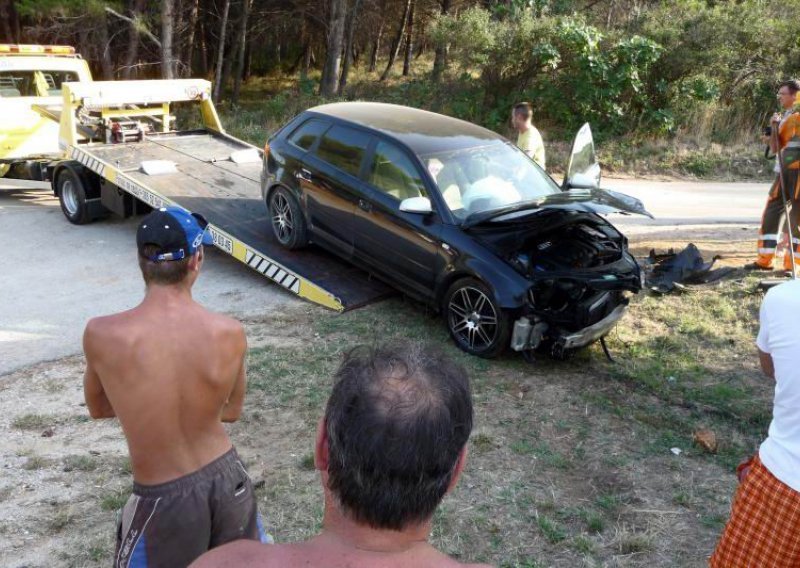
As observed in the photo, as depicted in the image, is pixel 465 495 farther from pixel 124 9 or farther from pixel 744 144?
pixel 124 9

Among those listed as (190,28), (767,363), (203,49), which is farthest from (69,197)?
(203,49)

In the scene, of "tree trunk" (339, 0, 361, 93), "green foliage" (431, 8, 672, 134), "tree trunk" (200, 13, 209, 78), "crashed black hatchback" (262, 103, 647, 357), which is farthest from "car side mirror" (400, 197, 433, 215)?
"tree trunk" (200, 13, 209, 78)

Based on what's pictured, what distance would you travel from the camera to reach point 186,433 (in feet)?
8.36

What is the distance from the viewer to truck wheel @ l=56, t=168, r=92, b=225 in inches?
395

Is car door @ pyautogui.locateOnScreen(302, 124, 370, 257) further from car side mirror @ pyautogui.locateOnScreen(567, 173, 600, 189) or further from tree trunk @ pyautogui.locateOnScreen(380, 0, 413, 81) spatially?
tree trunk @ pyautogui.locateOnScreen(380, 0, 413, 81)

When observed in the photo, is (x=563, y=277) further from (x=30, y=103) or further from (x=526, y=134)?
(x=30, y=103)

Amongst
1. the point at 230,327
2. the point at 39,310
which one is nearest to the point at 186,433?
the point at 230,327

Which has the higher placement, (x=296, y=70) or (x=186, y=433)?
(x=186, y=433)

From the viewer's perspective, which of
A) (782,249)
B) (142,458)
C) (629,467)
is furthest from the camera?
(782,249)

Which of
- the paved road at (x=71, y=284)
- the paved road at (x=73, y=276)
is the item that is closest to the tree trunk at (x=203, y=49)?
the paved road at (x=73, y=276)

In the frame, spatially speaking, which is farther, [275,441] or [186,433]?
[275,441]

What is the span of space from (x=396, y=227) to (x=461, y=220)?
69 cm

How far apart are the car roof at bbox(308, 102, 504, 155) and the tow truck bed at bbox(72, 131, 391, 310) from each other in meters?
1.52

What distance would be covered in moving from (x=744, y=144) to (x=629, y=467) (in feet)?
48.4
